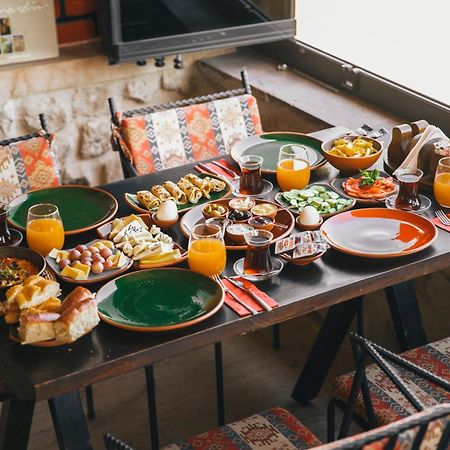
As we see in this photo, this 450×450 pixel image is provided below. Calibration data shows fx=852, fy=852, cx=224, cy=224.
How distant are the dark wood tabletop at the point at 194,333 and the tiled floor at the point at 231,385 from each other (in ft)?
2.48

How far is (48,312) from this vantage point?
1862 millimetres

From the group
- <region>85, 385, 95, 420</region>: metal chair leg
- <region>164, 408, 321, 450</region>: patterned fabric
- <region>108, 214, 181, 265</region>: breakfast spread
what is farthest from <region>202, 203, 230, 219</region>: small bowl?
<region>85, 385, 95, 420</region>: metal chair leg

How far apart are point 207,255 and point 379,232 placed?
0.51m

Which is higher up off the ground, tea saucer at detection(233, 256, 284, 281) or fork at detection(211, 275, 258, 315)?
tea saucer at detection(233, 256, 284, 281)

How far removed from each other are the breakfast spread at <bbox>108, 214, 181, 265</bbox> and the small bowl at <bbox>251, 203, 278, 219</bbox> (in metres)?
0.26

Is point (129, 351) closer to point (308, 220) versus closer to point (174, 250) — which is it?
point (174, 250)

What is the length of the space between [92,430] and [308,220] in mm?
1093

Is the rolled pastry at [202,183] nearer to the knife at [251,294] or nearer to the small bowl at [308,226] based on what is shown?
the small bowl at [308,226]

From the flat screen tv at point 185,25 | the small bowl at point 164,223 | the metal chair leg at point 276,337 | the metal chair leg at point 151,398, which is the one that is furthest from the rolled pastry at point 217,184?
the flat screen tv at point 185,25

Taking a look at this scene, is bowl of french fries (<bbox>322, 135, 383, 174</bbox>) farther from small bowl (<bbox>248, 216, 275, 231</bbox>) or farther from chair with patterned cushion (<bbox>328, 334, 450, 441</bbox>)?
chair with patterned cushion (<bbox>328, 334, 450, 441</bbox>)

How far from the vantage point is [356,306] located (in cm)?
264

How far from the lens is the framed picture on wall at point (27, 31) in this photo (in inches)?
139

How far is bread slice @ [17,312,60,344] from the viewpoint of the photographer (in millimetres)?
1798

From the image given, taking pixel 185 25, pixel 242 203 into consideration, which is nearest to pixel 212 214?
pixel 242 203
